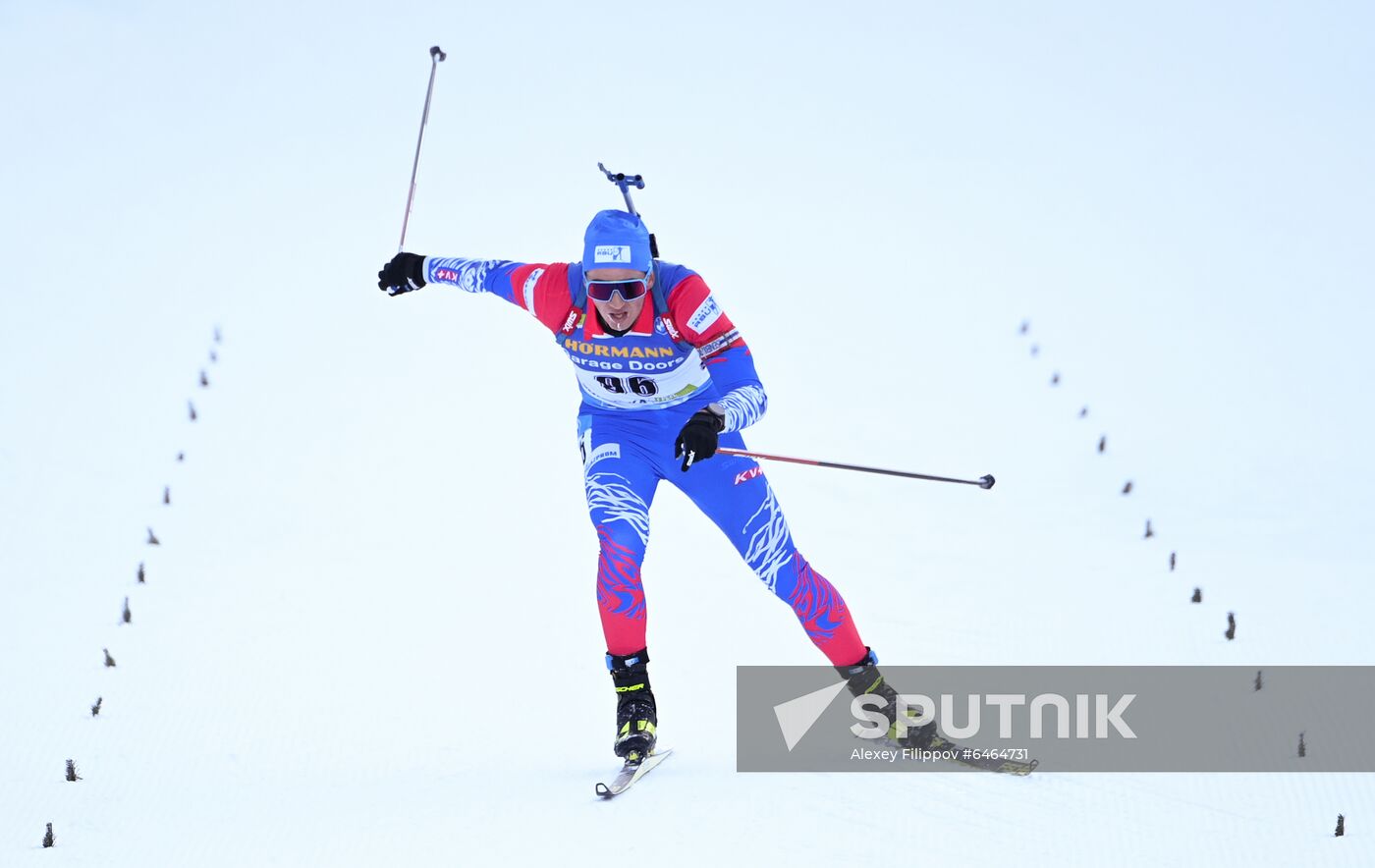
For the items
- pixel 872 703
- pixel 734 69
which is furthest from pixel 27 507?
pixel 734 69

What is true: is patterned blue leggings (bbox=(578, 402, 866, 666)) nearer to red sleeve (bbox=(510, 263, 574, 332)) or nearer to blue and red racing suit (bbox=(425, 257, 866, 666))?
blue and red racing suit (bbox=(425, 257, 866, 666))

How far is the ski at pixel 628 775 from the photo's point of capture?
511 centimetres

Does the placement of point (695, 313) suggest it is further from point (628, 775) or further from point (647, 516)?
point (628, 775)

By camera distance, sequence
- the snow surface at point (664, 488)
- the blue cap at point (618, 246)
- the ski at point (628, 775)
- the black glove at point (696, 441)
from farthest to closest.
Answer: the snow surface at point (664, 488) → the blue cap at point (618, 246) → the ski at point (628, 775) → the black glove at point (696, 441)

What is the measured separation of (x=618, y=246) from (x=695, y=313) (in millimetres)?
369

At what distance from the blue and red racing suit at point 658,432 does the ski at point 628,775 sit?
1.35 feet

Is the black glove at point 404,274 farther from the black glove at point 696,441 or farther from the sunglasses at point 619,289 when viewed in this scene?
the black glove at point 696,441

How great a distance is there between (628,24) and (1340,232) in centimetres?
745

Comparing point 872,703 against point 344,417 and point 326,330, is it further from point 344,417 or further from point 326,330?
point 326,330

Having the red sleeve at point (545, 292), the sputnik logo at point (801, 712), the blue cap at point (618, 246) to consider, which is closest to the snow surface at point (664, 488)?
the sputnik logo at point (801, 712)

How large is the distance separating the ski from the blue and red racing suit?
0.41 meters

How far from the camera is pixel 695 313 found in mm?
5328

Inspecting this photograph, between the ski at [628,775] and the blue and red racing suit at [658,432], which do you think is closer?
→ the ski at [628,775]

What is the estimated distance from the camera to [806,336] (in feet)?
36.3
